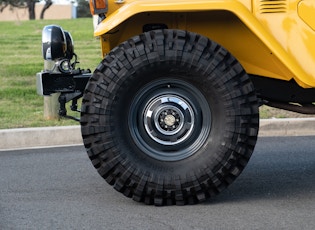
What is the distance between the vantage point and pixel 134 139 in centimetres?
555

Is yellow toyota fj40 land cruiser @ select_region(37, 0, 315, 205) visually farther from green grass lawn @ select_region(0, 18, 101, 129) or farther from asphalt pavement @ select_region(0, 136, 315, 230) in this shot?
green grass lawn @ select_region(0, 18, 101, 129)

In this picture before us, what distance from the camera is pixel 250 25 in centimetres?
534

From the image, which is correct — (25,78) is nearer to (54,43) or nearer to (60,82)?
(54,43)

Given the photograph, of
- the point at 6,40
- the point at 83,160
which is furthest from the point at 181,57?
the point at 6,40

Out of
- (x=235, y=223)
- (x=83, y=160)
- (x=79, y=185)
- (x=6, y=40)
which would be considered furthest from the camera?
(x=6, y=40)

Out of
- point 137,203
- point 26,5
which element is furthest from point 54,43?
point 26,5

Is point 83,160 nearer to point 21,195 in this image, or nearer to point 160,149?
point 21,195

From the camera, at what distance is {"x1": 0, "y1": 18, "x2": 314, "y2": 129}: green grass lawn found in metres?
9.74

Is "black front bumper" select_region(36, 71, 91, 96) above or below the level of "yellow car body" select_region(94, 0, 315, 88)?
below

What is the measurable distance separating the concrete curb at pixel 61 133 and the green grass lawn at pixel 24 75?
496mm

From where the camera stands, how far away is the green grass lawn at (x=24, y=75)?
9734 mm

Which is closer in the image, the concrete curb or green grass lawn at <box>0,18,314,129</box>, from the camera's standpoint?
the concrete curb

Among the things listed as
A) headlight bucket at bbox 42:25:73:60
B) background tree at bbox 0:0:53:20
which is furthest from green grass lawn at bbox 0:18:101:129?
background tree at bbox 0:0:53:20

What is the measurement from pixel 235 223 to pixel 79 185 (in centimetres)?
177
